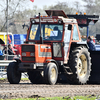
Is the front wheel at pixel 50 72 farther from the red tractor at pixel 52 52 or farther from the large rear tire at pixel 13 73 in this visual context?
the large rear tire at pixel 13 73

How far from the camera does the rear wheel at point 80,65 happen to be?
1262cm

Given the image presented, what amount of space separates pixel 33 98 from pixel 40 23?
4.97m

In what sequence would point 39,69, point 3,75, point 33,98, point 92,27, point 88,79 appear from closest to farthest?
point 33,98
point 39,69
point 88,79
point 3,75
point 92,27

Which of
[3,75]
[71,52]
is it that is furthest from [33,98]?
[3,75]

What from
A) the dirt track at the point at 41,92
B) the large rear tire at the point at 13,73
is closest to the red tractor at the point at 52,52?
the large rear tire at the point at 13,73

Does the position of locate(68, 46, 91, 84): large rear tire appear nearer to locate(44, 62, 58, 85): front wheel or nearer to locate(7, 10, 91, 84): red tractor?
locate(7, 10, 91, 84): red tractor

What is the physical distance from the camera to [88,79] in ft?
44.4

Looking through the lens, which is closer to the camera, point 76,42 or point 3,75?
point 76,42

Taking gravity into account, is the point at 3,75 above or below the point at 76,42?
below

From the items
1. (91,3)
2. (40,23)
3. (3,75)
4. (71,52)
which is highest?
(91,3)

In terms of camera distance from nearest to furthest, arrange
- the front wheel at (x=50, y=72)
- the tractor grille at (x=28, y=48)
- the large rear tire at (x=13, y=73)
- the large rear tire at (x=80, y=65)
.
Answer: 1. the front wheel at (x=50, y=72)
2. the tractor grille at (x=28, y=48)
3. the large rear tire at (x=13, y=73)
4. the large rear tire at (x=80, y=65)

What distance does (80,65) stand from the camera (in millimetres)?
13250

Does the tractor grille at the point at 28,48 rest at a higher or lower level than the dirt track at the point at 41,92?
higher

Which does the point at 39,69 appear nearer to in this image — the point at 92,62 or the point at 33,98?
the point at 92,62
